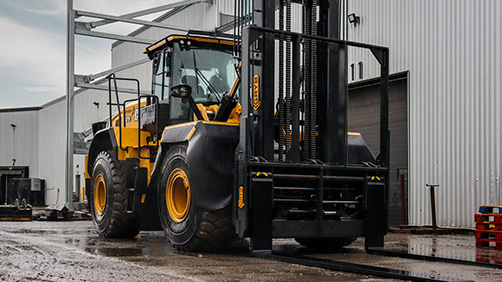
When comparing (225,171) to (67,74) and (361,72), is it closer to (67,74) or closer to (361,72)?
(361,72)

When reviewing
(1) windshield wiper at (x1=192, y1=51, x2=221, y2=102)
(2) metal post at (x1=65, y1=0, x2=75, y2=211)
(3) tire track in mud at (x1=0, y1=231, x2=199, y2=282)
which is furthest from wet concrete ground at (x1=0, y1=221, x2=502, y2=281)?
(2) metal post at (x1=65, y1=0, x2=75, y2=211)

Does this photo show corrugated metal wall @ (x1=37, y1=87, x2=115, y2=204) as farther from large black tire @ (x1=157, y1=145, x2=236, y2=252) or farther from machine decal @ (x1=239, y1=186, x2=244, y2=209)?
machine decal @ (x1=239, y1=186, x2=244, y2=209)

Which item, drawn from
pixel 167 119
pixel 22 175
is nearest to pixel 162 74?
pixel 167 119

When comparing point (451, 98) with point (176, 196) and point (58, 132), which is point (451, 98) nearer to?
point (176, 196)

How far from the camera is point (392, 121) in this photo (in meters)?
15.4

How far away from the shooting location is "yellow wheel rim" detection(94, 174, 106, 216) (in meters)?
10.9

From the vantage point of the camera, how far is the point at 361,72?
16156 mm

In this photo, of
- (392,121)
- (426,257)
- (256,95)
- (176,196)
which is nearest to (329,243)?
(426,257)

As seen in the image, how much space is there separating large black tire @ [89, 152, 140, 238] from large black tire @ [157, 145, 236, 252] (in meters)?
1.65

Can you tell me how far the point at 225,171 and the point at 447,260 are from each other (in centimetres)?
270

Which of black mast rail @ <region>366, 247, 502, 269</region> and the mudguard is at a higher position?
the mudguard

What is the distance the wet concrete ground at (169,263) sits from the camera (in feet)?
18.5

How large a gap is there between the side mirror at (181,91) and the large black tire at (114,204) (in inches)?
82.9

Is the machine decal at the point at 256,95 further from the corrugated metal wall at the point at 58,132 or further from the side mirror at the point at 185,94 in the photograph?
the corrugated metal wall at the point at 58,132
